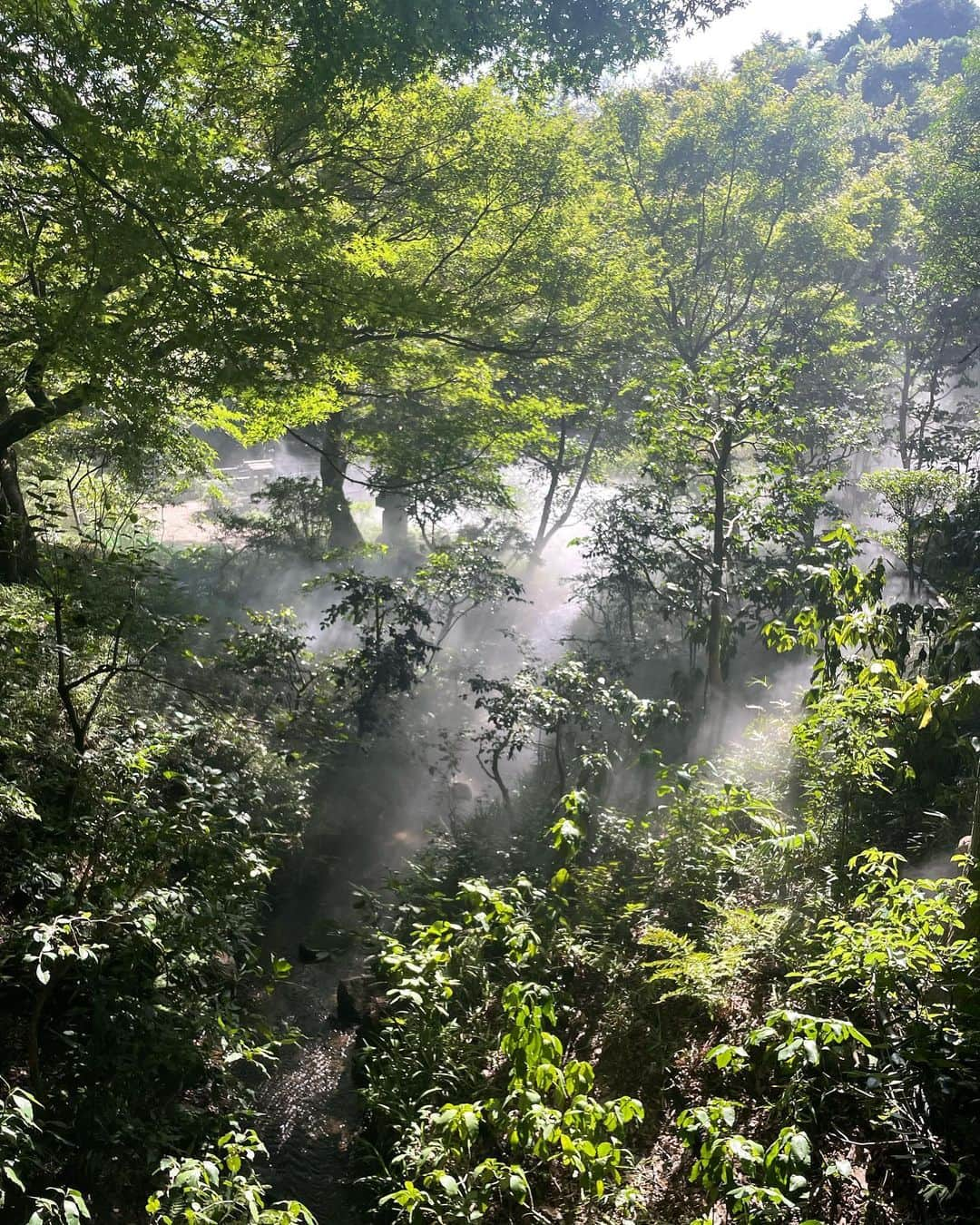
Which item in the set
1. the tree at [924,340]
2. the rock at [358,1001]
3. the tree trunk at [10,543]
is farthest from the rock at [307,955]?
the tree at [924,340]

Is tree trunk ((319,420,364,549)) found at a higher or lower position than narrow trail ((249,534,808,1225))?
higher

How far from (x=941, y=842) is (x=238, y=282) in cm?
559

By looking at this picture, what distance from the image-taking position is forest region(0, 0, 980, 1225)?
3342 mm

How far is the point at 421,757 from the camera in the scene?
10.8 meters

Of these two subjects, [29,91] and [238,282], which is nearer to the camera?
[29,91]

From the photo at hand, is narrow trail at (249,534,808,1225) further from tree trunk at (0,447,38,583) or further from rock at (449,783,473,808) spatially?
tree trunk at (0,447,38,583)

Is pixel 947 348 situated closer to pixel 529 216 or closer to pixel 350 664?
pixel 529 216

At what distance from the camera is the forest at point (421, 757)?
11.0ft

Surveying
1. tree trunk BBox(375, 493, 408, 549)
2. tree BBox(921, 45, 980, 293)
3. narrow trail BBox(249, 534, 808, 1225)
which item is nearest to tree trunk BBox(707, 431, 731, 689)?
narrow trail BBox(249, 534, 808, 1225)

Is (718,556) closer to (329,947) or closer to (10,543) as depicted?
(329,947)

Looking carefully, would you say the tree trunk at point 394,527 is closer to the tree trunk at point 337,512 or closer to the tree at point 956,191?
the tree trunk at point 337,512

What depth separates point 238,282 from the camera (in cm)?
523

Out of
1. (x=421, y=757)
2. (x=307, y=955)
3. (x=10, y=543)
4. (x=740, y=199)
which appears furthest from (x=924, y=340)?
(x=10, y=543)

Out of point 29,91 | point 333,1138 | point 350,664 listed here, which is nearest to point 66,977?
point 333,1138
